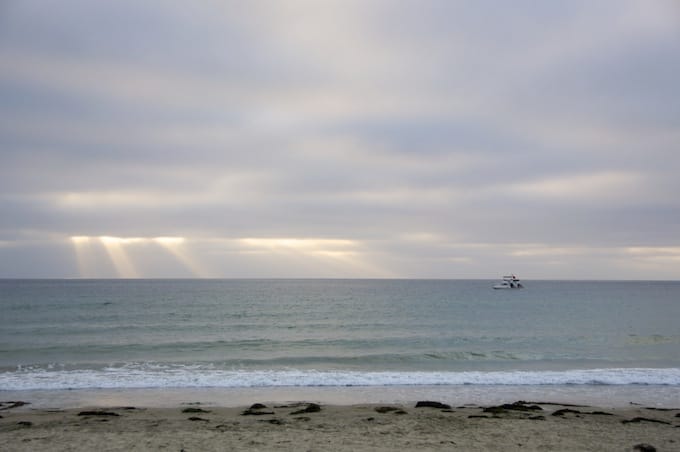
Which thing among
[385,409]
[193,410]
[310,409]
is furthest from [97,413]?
[385,409]

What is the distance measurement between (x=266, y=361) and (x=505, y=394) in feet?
36.3

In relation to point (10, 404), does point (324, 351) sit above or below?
below

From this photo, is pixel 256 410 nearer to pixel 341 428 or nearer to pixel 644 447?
pixel 341 428

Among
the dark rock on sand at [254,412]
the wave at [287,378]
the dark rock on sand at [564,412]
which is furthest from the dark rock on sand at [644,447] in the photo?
the wave at [287,378]

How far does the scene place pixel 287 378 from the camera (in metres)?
18.5

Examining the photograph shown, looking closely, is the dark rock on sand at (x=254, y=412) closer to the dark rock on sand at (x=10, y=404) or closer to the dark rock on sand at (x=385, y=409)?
the dark rock on sand at (x=385, y=409)

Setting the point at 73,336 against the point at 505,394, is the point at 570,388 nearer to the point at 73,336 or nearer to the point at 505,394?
the point at 505,394

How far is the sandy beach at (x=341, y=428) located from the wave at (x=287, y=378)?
3533 millimetres

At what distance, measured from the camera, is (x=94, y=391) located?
53.6 feet

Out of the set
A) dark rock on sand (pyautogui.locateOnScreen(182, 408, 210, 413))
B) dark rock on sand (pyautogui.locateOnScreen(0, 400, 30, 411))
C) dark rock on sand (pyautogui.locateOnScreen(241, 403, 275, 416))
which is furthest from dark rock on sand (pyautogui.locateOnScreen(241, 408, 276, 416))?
dark rock on sand (pyautogui.locateOnScreen(0, 400, 30, 411))

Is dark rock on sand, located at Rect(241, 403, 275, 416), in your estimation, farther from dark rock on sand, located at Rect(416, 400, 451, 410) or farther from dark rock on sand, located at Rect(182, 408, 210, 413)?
dark rock on sand, located at Rect(416, 400, 451, 410)

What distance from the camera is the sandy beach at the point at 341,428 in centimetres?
952

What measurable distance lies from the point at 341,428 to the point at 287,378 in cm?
790

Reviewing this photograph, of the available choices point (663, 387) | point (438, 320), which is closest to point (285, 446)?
point (663, 387)
